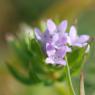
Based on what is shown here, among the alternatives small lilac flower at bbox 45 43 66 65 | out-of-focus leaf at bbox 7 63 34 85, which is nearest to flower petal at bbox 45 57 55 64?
small lilac flower at bbox 45 43 66 65

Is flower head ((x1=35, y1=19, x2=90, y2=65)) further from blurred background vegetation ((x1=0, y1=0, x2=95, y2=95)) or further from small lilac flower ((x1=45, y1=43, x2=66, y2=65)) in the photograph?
blurred background vegetation ((x1=0, y1=0, x2=95, y2=95))

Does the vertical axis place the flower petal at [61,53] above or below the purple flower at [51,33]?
below

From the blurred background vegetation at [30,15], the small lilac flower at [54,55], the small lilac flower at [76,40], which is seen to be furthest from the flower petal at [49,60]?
the blurred background vegetation at [30,15]

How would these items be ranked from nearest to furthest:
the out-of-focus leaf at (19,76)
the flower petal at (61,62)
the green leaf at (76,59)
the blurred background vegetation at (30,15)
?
the flower petal at (61,62) < the green leaf at (76,59) < the out-of-focus leaf at (19,76) < the blurred background vegetation at (30,15)

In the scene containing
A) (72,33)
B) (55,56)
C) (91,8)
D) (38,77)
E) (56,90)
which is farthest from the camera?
(91,8)

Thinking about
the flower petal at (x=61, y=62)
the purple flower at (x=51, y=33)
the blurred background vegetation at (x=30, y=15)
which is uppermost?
the blurred background vegetation at (x=30, y=15)

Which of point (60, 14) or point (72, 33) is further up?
point (60, 14)

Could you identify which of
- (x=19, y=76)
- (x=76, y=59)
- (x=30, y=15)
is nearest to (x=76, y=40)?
(x=76, y=59)

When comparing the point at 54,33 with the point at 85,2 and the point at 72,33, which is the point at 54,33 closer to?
the point at 72,33

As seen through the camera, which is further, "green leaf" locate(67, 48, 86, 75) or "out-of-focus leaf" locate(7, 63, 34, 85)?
"out-of-focus leaf" locate(7, 63, 34, 85)

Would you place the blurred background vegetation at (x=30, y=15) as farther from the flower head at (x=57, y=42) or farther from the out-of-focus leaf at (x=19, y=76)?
the flower head at (x=57, y=42)

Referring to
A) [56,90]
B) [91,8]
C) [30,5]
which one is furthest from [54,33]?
[30,5]
